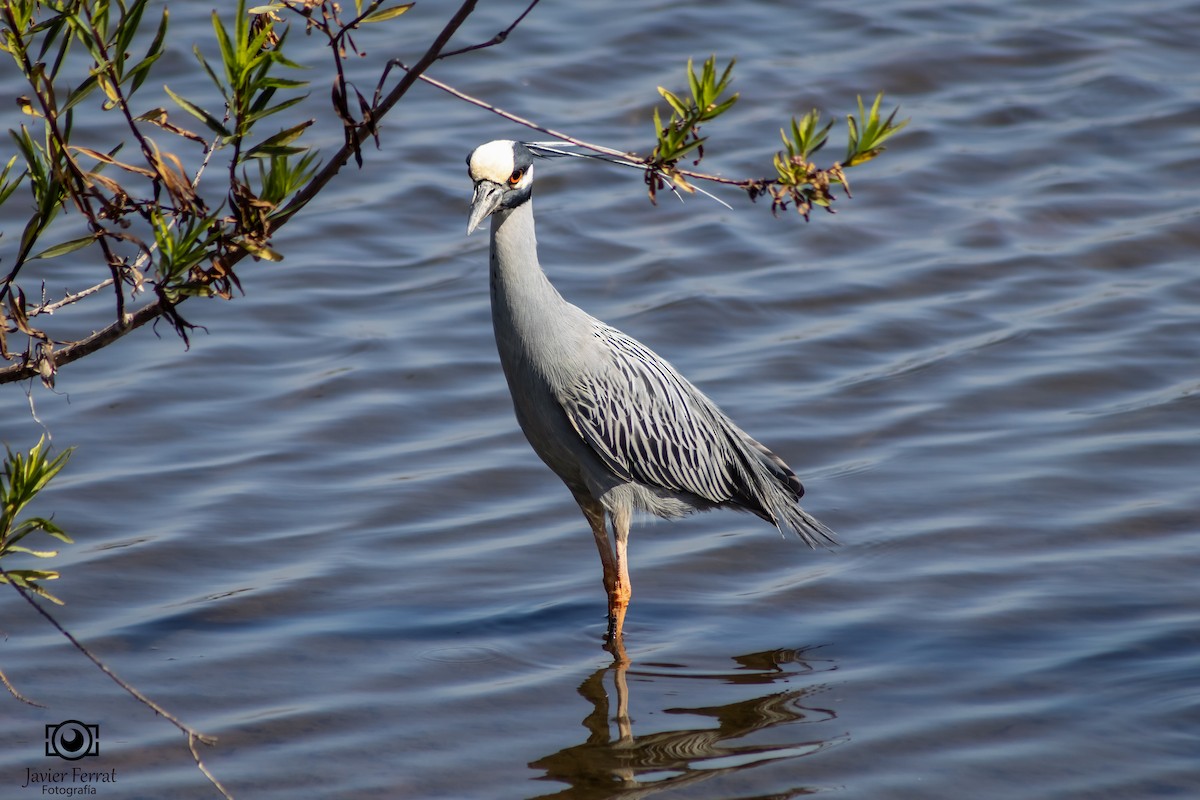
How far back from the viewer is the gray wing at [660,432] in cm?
562

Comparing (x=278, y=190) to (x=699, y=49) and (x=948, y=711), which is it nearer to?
(x=948, y=711)

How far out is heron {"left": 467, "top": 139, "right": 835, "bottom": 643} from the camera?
536cm

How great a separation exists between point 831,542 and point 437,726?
2031 mm

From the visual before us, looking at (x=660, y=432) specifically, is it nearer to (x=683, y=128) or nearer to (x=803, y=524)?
(x=803, y=524)

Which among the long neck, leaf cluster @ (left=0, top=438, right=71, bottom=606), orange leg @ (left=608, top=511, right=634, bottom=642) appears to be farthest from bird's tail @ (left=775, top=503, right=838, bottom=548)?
leaf cluster @ (left=0, top=438, right=71, bottom=606)

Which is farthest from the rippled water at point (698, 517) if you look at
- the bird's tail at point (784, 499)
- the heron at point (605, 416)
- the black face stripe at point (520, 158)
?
the black face stripe at point (520, 158)

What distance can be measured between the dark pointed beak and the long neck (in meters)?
0.27

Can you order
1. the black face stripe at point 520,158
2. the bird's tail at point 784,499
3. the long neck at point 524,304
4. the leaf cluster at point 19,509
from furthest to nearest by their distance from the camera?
the bird's tail at point 784,499 < the long neck at point 524,304 < the black face stripe at point 520,158 < the leaf cluster at point 19,509

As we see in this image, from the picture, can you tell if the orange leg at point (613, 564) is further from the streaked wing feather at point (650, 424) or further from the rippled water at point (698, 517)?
the streaked wing feather at point (650, 424)

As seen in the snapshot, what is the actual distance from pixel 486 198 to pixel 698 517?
8.91 ft

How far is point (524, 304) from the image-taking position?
17.8 ft

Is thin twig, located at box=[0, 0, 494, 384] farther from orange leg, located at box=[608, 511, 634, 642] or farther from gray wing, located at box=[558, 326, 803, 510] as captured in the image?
orange leg, located at box=[608, 511, 634, 642]

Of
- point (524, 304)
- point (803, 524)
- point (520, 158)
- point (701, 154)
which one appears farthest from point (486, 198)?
point (803, 524)

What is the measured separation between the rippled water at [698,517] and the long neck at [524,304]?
4.00 feet
